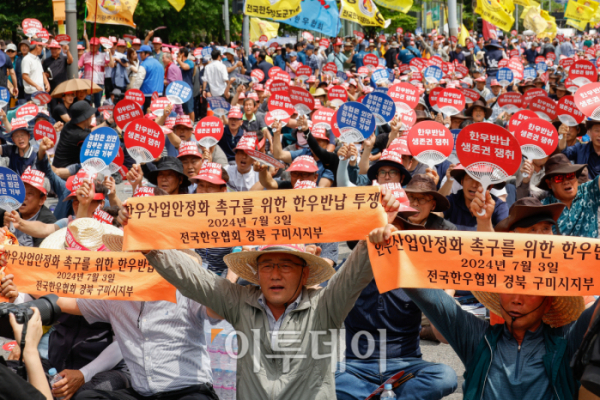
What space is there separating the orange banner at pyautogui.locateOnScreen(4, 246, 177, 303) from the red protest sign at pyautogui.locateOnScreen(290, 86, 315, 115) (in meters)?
6.44

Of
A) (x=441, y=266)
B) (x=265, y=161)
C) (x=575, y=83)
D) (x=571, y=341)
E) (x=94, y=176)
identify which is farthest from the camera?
(x=575, y=83)

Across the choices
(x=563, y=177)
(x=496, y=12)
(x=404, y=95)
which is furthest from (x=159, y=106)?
(x=496, y=12)

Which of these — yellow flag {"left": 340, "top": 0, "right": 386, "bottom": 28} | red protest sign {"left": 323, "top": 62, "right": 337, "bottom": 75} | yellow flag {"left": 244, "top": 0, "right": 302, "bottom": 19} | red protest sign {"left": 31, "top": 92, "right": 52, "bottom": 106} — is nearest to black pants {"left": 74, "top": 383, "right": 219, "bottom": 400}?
red protest sign {"left": 31, "top": 92, "right": 52, "bottom": 106}

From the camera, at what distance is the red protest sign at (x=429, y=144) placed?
6.50m

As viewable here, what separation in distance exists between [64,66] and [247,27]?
12.3 m

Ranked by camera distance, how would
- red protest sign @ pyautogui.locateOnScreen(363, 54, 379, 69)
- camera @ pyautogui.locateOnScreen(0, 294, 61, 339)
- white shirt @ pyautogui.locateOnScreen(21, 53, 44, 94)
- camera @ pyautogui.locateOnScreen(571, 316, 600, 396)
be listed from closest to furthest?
camera @ pyautogui.locateOnScreen(571, 316, 600, 396) → camera @ pyautogui.locateOnScreen(0, 294, 61, 339) → white shirt @ pyautogui.locateOnScreen(21, 53, 44, 94) → red protest sign @ pyautogui.locateOnScreen(363, 54, 379, 69)

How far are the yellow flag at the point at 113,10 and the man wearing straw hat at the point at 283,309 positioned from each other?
9874 mm

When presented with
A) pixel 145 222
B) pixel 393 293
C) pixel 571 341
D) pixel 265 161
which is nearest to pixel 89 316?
pixel 145 222

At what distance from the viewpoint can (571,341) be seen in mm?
2854

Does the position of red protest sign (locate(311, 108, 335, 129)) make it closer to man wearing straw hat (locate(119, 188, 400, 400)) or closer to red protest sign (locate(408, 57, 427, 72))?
man wearing straw hat (locate(119, 188, 400, 400))

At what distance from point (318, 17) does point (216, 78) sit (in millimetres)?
3365

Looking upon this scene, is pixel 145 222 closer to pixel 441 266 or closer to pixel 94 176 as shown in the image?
pixel 441 266

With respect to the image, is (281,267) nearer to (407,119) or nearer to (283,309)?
(283,309)

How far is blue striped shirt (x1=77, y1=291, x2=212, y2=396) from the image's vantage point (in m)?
3.86
